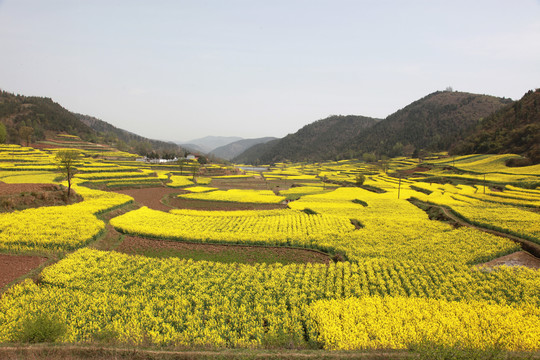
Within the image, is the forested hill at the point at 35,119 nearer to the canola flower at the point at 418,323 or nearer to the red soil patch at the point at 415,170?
the canola flower at the point at 418,323

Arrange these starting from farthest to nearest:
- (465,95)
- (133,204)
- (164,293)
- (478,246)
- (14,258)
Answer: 1. (465,95)
2. (133,204)
3. (478,246)
4. (14,258)
5. (164,293)

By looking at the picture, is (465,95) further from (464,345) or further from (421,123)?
(464,345)

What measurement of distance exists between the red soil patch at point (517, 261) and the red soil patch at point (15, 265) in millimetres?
28028

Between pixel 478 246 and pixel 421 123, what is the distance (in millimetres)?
156939

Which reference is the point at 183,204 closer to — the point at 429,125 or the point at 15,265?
the point at 15,265

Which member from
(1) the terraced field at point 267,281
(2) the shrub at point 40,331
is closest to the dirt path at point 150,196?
(1) the terraced field at point 267,281

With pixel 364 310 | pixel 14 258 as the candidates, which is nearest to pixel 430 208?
pixel 364 310

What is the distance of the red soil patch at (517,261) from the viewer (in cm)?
1770

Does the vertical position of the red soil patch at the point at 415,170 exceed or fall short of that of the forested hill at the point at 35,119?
it falls short

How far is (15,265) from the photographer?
14773 millimetres

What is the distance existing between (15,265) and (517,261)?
32867 millimetres

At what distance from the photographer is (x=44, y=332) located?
29.2 feet

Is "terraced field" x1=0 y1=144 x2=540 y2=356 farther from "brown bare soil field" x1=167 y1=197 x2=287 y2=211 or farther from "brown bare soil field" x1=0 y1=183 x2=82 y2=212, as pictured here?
"brown bare soil field" x1=167 y1=197 x2=287 y2=211

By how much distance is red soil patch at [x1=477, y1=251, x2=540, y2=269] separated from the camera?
697 inches
